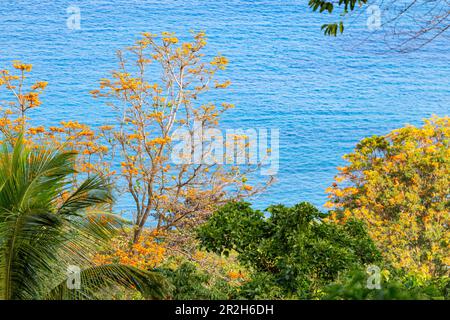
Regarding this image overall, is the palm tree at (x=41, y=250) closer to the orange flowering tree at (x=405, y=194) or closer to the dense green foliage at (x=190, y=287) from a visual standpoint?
the dense green foliage at (x=190, y=287)

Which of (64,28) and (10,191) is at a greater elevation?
(64,28)

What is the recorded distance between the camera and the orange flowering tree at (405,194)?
810cm

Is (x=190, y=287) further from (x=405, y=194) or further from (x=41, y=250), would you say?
(x=405, y=194)

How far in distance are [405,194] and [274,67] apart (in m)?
15.3

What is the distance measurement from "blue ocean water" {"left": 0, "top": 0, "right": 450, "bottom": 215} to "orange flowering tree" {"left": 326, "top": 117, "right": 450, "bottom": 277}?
9.66m

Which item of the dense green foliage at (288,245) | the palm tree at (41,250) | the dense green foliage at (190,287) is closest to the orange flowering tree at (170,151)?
the dense green foliage at (288,245)

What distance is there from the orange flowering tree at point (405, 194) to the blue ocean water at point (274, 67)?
380 inches

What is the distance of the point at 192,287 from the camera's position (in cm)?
483

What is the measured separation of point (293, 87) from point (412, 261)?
1498 centimetres

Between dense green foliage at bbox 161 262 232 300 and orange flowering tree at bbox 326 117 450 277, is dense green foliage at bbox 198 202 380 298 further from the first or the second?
orange flowering tree at bbox 326 117 450 277

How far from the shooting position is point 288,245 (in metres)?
5.07

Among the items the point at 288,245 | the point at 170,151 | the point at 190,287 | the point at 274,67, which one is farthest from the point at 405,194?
the point at 274,67

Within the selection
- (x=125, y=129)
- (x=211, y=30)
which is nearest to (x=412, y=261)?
(x=125, y=129)
